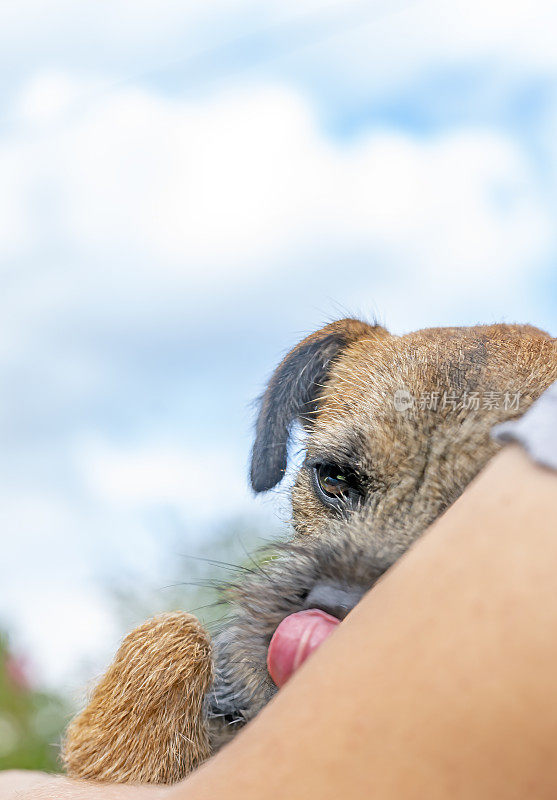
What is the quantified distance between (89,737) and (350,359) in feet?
4.39

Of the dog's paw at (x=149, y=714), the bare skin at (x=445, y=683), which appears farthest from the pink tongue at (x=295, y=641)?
the dog's paw at (x=149, y=714)

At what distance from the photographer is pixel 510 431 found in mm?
500

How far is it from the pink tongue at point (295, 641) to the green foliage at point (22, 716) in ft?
9.02

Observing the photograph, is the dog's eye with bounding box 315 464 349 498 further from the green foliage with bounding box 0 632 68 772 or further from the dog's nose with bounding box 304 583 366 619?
the green foliage with bounding box 0 632 68 772

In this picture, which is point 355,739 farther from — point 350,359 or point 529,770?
point 350,359

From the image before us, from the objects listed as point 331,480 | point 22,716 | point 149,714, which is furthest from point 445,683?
point 22,716

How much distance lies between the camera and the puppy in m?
1.09

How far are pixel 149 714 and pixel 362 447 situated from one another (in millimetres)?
740

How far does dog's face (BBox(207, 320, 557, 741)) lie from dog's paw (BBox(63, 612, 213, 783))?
0.08m

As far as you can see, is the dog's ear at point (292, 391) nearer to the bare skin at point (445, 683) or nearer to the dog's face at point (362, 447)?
the dog's face at point (362, 447)

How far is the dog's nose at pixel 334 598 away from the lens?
3.04ft

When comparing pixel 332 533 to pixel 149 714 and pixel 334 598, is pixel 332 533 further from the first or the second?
pixel 149 714

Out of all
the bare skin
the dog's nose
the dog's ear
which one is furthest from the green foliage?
the bare skin

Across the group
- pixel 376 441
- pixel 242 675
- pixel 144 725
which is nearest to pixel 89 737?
pixel 144 725
